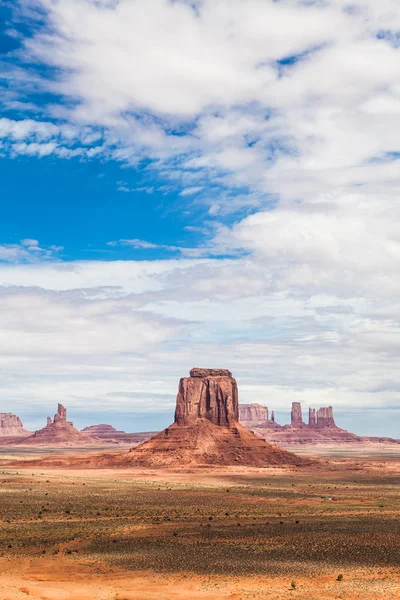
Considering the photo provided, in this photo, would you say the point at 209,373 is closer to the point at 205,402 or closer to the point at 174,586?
the point at 205,402

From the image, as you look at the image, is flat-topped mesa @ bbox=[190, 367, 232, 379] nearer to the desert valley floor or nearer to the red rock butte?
the red rock butte

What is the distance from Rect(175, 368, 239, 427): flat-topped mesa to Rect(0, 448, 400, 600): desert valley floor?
60267 millimetres

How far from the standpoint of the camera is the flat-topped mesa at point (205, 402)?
162m

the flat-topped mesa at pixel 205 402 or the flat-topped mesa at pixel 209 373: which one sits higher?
the flat-topped mesa at pixel 209 373

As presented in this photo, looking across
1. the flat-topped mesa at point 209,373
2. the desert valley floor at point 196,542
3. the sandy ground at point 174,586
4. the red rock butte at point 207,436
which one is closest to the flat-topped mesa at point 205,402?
the red rock butte at point 207,436

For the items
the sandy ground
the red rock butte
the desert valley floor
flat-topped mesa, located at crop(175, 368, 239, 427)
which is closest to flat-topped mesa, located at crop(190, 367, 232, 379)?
the red rock butte

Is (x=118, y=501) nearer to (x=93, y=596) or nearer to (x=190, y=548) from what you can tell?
(x=190, y=548)

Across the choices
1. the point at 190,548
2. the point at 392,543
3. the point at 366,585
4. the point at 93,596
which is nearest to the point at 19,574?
the point at 93,596

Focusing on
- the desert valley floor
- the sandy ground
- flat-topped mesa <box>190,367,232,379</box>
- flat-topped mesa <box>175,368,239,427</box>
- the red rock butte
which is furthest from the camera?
flat-topped mesa <box>190,367,232,379</box>

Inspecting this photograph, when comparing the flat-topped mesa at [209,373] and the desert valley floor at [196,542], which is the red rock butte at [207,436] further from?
the desert valley floor at [196,542]

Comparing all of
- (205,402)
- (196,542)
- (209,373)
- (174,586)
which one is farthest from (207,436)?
(174,586)

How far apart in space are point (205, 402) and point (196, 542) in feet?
366

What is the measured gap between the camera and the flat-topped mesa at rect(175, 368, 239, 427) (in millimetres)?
161750

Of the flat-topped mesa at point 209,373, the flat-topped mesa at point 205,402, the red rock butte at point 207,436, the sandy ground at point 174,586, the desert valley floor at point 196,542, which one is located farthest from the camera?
the flat-topped mesa at point 209,373
